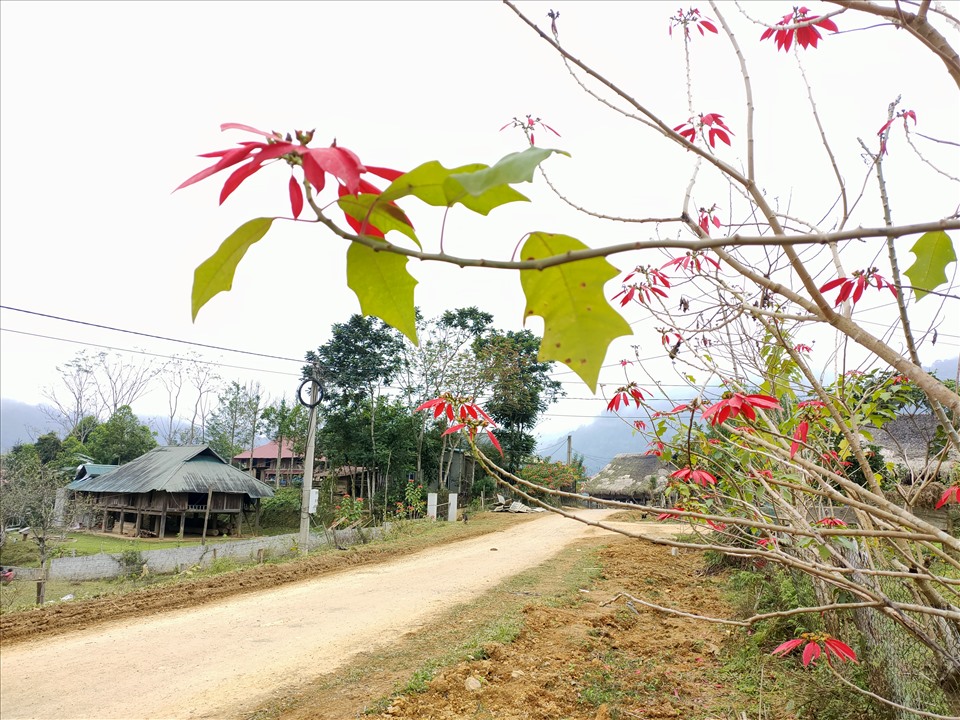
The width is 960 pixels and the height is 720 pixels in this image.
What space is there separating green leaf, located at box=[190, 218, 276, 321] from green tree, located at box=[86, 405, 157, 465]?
63.9 ft

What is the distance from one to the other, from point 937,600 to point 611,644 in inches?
136

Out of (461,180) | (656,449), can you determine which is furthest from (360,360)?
(461,180)

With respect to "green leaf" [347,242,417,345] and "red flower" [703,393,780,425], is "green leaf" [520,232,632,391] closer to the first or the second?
"green leaf" [347,242,417,345]

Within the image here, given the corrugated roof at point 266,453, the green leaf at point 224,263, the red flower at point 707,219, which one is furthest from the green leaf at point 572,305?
the corrugated roof at point 266,453

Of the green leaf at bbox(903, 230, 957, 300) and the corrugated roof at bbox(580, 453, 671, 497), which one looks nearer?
the green leaf at bbox(903, 230, 957, 300)

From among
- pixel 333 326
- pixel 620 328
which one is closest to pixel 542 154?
pixel 620 328

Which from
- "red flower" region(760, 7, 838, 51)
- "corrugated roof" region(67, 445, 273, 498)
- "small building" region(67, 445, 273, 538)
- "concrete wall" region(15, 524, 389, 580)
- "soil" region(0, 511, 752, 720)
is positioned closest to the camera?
"red flower" region(760, 7, 838, 51)

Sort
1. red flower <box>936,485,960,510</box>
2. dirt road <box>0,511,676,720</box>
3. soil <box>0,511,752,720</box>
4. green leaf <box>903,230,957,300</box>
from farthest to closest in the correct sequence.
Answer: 1. dirt road <box>0,511,676,720</box>
2. soil <box>0,511,752,720</box>
3. red flower <box>936,485,960,510</box>
4. green leaf <box>903,230,957,300</box>

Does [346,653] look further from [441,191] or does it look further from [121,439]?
[121,439]

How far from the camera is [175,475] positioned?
1525cm

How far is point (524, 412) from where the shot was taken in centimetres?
1862

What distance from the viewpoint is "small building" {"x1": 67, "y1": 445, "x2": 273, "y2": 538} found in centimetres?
1543

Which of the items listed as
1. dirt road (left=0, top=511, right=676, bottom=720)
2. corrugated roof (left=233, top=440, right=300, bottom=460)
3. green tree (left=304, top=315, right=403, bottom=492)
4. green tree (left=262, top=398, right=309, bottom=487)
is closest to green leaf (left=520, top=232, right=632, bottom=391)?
dirt road (left=0, top=511, right=676, bottom=720)

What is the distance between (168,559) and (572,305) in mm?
10522
